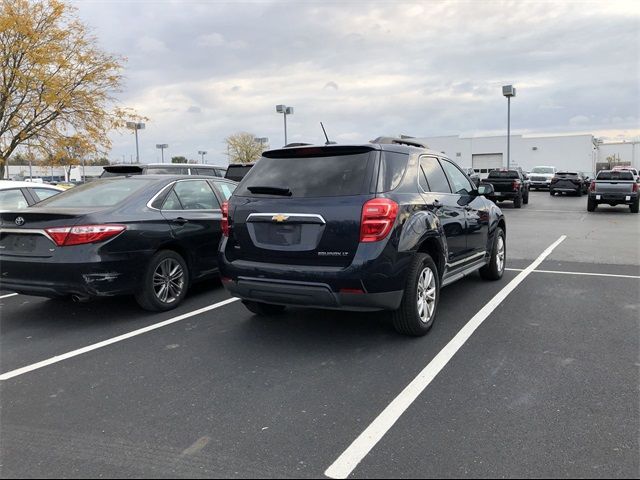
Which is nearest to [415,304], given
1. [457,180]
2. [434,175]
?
[434,175]

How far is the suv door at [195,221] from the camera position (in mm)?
6023

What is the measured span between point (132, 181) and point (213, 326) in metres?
2.09

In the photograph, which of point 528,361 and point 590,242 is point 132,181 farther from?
point 590,242

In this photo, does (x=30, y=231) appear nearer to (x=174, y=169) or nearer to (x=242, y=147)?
(x=174, y=169)

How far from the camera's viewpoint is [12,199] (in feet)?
26.8

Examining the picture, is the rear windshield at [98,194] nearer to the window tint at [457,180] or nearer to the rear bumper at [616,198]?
the window tint at [457,180]

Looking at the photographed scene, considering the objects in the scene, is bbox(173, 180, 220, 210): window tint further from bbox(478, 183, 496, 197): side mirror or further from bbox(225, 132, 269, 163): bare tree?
bbox(225, 132, 269, 163): bare tree

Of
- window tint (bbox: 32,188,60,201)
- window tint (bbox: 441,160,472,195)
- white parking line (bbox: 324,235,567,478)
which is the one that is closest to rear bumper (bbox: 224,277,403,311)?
white parking line (bbox: 324,235,567,478)

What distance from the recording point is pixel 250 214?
4637mm

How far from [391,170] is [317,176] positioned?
2.13 feet

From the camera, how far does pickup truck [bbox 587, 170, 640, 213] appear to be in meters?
19.3

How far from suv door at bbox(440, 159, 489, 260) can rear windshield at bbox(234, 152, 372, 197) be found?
1807mm

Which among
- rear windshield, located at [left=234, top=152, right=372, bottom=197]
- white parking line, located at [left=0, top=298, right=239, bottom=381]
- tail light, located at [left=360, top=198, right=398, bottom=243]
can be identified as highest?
rear windshield, located at [left=234, top=152, right=372, bottom=197]

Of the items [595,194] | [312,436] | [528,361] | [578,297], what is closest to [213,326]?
[312,436]
